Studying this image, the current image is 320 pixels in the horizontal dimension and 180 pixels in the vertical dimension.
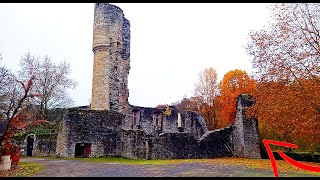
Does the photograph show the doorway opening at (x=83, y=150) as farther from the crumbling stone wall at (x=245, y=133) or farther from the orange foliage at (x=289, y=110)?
the orange foliage at (x=289, y=110)

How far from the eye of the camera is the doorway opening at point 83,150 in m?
→ 23.8

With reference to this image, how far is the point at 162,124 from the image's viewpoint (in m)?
39.0

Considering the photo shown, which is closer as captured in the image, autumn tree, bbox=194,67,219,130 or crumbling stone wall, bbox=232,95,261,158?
crumbling stone wall, bbox=232,95,261,158

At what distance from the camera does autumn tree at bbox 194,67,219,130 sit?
4569 centimetres

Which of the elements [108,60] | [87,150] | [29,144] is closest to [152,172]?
[87,150]

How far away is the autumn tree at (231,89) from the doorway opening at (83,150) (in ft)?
76.8

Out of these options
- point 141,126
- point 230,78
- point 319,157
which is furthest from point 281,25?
point 230,78

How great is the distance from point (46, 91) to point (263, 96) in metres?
27.8

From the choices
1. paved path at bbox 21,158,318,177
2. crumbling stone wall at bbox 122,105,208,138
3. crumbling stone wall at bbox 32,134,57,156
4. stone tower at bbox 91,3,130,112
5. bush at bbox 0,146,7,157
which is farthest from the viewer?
crumbling stone wall at bbox 122,105,208,138

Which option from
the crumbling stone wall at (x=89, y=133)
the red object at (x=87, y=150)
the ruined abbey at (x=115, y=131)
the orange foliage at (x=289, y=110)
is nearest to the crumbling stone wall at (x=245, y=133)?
the ruined abbey at (x=115, y=131)

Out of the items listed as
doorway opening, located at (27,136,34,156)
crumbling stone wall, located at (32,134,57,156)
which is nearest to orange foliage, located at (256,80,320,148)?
crumbling stone wall, located at (32,134,57,156)

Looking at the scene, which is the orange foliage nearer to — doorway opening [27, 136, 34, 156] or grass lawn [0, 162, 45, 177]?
grass lawn [0, 162, 45, 177]

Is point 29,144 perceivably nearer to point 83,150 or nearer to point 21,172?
point 83,150

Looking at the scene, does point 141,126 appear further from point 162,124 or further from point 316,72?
point 316,72
